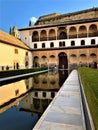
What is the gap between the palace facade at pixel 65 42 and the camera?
43.0 meters

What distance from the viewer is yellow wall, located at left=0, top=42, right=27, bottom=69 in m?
31.1

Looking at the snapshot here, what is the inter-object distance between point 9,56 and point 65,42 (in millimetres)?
17448

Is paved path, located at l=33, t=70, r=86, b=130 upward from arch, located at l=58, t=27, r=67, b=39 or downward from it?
downward

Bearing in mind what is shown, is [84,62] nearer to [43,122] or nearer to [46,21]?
[46,21]

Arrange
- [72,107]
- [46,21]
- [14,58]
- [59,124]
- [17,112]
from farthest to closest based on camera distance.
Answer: [46,21], [14,58], [17,112], [72,107], [59,124]

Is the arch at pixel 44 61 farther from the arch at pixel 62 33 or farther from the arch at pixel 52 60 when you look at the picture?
the arch at pixel 62 33

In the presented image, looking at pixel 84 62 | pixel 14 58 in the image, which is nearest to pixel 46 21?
pixel 84 62

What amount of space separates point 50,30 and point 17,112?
4271cm

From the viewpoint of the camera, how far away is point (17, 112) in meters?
7.19

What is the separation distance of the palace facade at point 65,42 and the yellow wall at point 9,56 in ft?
23.7

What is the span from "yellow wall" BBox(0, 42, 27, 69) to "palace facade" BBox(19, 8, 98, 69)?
723 cm

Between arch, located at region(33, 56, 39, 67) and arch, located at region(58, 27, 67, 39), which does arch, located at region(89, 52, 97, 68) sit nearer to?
arch, located at region(58, 27, 67, 39)

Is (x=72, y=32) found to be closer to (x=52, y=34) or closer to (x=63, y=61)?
(x=52, y=34)

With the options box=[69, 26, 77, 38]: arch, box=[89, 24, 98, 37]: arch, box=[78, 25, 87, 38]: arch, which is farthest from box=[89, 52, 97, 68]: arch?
box=[69, 26, 77, 38]: arch
